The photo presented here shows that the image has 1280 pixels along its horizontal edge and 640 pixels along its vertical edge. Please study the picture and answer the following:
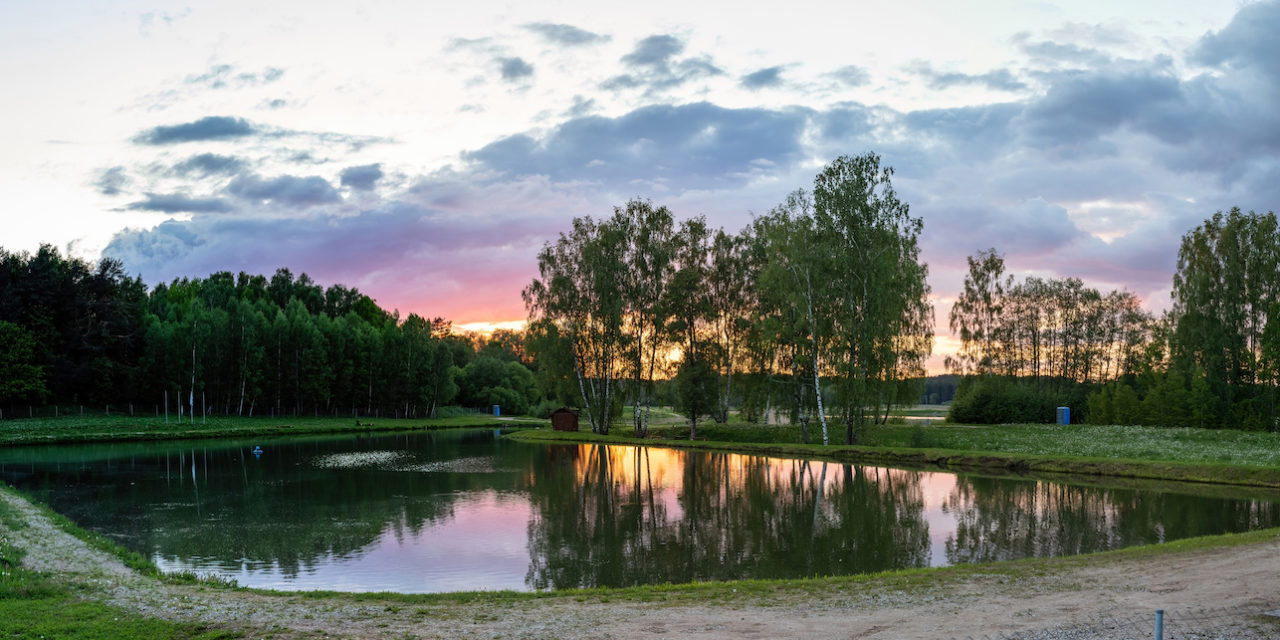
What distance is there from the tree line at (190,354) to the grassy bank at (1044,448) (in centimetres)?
3634

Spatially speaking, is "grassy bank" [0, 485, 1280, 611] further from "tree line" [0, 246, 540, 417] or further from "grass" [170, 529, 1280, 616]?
"tree line" [0, 246, 540, 417]

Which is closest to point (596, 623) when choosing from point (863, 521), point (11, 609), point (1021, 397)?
point (11, 609)

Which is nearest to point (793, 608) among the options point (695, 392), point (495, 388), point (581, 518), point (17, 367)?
point (581, 518)

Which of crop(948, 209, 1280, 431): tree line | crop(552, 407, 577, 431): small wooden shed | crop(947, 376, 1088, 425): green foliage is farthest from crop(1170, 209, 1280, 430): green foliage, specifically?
crop(552, 407, 577, 431): small wooden shed

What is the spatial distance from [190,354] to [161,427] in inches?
501

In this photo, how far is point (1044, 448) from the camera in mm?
43438

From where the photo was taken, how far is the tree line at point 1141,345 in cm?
5241

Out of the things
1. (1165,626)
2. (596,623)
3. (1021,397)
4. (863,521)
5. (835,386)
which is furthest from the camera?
(1021,397)

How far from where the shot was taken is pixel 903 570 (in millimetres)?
15492

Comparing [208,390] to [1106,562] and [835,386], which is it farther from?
[1106,562]

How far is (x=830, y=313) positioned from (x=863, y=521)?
25.4m

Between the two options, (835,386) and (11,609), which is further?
(835,386)

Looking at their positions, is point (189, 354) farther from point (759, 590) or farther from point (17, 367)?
point (759, 590)

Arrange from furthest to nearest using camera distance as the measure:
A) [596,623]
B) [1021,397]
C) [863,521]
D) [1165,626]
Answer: [1021,397]
[863,521]
[596,623]
[1165,626]
